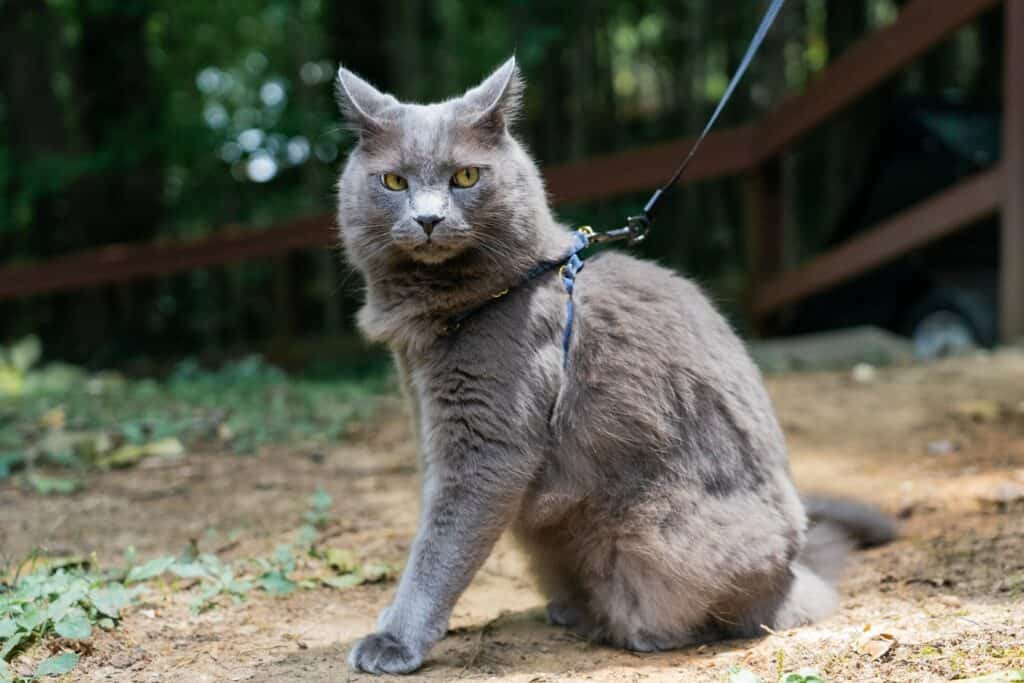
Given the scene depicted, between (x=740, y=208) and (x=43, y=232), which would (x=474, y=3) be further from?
(x=43, y=232)

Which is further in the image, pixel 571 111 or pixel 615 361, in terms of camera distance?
pixel 571 111

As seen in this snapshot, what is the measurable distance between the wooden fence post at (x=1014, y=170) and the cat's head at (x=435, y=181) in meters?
3.57

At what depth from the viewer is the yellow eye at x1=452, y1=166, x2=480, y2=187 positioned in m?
2.30

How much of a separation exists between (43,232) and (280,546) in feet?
28.7

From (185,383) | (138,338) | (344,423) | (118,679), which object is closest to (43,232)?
(138,338)

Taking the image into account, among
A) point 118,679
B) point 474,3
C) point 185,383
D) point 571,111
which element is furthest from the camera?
point 571,111

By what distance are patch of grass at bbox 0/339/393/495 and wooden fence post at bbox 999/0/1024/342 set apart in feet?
11.7

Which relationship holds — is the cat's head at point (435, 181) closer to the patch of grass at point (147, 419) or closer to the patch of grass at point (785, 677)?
Result: the patch of grass at point (785, 677)

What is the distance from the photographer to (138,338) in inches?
370

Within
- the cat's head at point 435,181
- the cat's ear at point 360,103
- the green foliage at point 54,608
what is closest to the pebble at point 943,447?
the cat's head at point 435,181

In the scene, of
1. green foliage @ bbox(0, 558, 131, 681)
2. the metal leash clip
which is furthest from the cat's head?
green foliage @ bbox(0, 558, 131, 681)

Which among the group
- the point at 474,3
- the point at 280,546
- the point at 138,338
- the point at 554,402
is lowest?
the point at 138,338

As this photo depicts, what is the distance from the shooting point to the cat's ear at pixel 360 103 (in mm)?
2375

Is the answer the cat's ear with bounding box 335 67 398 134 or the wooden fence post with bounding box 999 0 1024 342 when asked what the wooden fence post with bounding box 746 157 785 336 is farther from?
the cat's ear with bounding box 335 67 398 134
